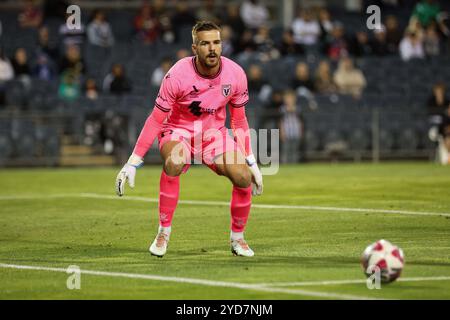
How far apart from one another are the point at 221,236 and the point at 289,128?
13.8m

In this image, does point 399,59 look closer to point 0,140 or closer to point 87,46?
point 87,46

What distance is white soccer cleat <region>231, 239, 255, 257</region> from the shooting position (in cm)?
1079

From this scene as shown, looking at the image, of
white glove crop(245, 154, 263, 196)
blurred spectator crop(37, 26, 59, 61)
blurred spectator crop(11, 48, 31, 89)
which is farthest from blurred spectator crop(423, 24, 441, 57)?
white glove crop(245, 154, 263, 196)

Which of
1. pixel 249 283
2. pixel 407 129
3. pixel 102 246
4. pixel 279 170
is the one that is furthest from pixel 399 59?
pixel 249 283

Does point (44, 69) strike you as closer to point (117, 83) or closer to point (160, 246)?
point (117, 83)

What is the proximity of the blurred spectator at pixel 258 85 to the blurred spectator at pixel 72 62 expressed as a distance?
4187 mm

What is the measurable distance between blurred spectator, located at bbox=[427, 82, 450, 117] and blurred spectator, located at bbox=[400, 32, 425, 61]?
2.17 meters

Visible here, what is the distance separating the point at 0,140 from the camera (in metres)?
25.2

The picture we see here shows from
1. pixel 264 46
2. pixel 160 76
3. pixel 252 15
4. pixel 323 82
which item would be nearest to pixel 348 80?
pixel 323 82

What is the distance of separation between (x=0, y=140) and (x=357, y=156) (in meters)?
8.61

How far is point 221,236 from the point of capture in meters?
12.6
